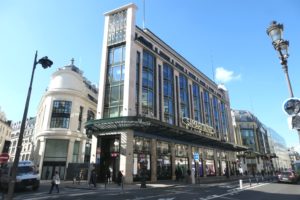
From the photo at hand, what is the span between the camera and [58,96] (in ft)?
153

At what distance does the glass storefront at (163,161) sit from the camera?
32912 mm

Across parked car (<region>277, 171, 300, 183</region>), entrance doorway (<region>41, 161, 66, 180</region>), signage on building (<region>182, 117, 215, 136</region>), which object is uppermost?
signage on building (<region>182, 117, 215, 136</region>)

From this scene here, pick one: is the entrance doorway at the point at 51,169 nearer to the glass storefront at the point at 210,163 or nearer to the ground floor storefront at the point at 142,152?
the ground floor storefront at the point at 142,152

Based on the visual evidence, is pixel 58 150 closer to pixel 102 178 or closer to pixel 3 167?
pixel 102 178

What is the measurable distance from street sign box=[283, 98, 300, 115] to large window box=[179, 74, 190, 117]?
35074 mm

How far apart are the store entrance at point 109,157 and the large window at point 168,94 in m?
10.4

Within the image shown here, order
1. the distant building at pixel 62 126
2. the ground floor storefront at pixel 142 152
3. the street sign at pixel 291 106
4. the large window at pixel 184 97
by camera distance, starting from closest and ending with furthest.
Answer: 1. the street sign at pixel 291 106
2. the ground floor storefront at pixel 142 152
3. the distant building at pixel 62 126
4. the large window at pixel 184 97

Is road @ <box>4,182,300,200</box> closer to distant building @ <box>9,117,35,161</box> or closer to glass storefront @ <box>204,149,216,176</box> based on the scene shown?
glass storefront @ <box>204,149,216,176</box>

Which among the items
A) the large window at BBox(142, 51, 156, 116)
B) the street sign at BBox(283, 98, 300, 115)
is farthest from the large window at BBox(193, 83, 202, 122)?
the street sign at BBox(283, 98, 300, 115)

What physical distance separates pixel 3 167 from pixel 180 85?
31.4 m

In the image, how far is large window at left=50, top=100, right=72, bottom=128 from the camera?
45125 millimetres

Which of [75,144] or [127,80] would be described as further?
[75,144]

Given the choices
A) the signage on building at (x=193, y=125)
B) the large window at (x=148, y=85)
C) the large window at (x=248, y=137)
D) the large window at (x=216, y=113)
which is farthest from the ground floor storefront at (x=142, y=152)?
the large window at (x=248, y=137)

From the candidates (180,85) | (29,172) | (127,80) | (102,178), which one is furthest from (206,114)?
(29,172)
